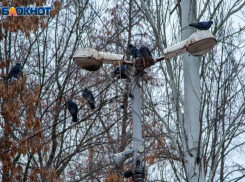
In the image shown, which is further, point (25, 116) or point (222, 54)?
point (25, 116)

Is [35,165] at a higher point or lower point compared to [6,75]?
lower

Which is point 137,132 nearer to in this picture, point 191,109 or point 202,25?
point 191,109

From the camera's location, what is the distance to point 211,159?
6.59m

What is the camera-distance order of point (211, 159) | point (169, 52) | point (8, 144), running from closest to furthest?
point (169, 52)
point (211, 159)
point (8, 144)

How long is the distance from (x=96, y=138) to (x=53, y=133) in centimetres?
129

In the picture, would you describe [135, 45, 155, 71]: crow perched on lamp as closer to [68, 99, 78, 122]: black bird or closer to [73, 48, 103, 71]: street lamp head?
[73, 48, 103, 71]: street lamp head

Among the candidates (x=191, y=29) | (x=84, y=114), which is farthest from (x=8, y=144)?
(x=191, y=29)

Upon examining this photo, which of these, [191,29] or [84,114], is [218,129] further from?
[84,114]

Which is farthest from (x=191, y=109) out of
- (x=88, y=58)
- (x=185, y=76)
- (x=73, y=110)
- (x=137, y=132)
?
(x=73, y=110)

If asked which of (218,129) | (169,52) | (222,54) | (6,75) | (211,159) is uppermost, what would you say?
(6,75)

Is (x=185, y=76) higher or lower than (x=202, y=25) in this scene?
lower

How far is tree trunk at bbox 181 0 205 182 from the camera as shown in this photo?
6.30m

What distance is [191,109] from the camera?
21.8 feet

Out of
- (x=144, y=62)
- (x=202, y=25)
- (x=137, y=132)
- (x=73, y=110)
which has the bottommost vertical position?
(x=137, y=132)
